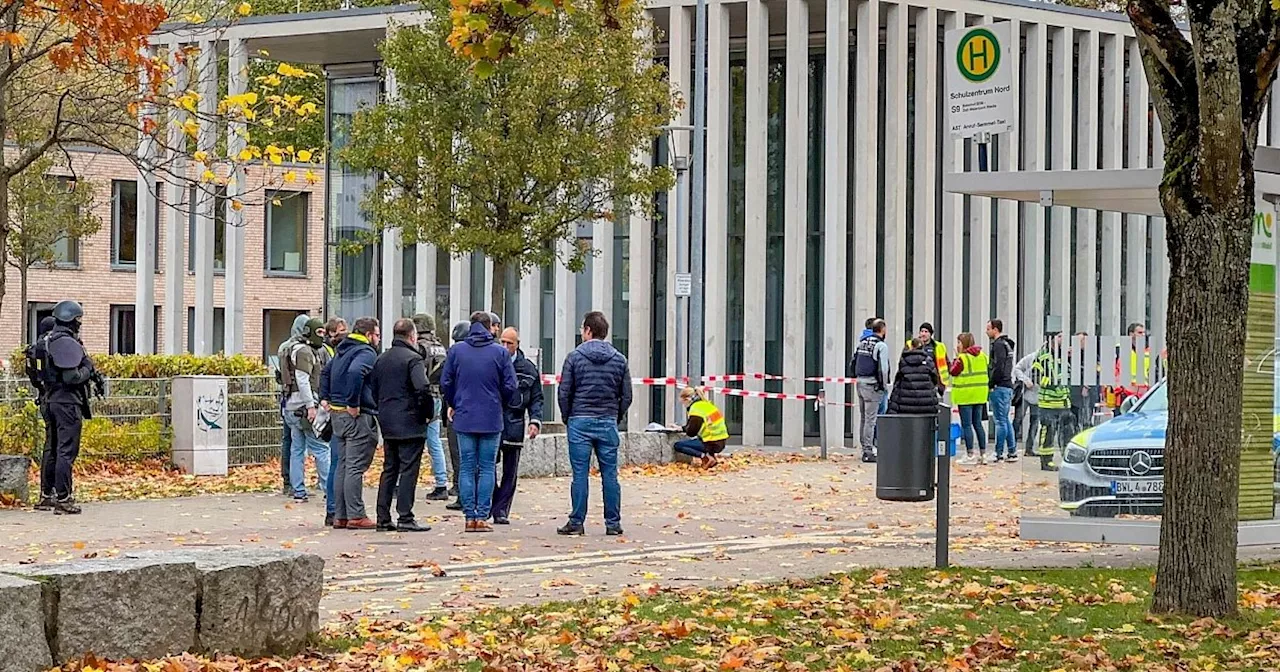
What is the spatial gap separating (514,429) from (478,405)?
43.6 inches

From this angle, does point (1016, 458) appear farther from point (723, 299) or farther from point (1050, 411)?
point (1050, 411)

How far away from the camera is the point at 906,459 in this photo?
12914mm

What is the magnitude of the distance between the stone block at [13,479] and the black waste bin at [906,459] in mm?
8680

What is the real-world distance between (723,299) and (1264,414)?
61.0ft

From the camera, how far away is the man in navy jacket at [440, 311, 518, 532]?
15.9 meters

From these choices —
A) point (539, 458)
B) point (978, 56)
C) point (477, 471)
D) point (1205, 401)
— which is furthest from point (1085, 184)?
point (539, 458)

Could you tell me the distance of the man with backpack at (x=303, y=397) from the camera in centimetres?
1852

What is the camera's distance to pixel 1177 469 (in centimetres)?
1019

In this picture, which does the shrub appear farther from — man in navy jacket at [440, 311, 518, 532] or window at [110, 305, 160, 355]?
window at [110, 305, 160, 355]

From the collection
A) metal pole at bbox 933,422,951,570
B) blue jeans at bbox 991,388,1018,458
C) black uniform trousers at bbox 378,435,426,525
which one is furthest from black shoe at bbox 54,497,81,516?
blue jeans at bbox 991,388,1018,458

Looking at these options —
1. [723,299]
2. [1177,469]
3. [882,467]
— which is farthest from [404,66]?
[1177,469]

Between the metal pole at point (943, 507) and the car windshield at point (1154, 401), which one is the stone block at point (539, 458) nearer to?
the car windshield at point (1154, 401)

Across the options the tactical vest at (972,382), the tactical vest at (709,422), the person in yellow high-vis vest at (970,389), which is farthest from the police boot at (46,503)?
the tactical vest at (972,382)

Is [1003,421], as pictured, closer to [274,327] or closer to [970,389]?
[970,389]
